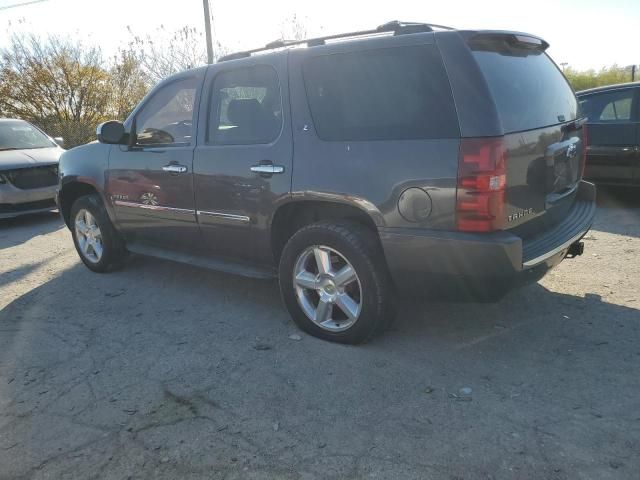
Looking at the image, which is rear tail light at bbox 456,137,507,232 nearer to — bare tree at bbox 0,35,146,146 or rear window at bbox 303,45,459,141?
rear window at bbox 303,45,459,141

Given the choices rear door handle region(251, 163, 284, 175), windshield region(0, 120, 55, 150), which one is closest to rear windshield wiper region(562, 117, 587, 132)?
rear door handle region(251, 163, 284, 175)

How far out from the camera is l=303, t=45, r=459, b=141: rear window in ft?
9.47

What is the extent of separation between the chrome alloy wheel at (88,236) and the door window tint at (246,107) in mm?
1912

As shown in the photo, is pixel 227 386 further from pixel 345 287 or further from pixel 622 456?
pixel 622 456

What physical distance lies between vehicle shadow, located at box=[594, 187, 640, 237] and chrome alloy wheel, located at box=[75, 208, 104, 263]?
5283 mm

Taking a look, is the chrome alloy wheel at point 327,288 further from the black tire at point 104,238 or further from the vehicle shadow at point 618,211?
the vehicle shadow at point 618,211

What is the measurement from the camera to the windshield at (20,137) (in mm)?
8773

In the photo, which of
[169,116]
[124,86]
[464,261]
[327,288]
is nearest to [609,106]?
[464,261]

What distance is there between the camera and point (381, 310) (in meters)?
3.22

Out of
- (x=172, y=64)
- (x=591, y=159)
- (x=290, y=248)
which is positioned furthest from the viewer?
(x=172, y=64)

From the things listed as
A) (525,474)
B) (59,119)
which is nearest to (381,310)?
(525,474)

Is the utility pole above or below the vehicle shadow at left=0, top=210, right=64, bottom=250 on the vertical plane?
above

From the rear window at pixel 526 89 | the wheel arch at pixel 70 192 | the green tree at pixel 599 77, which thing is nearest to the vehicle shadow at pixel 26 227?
the wheel arch at pixel 70 192

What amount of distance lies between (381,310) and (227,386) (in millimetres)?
1004
